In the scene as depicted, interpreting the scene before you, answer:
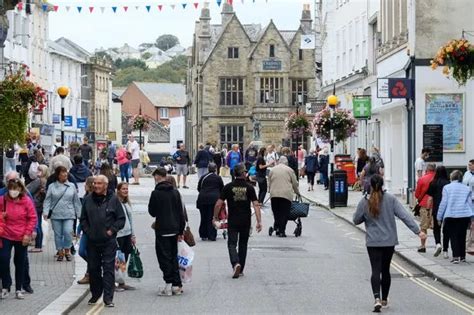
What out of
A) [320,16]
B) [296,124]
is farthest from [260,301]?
[320,16]

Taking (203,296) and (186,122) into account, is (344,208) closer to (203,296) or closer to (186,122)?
(203,296)

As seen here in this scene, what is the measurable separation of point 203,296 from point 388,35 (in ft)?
93.8

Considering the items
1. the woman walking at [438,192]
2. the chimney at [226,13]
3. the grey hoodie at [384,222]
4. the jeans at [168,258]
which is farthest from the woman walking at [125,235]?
the chimney at [226,13]

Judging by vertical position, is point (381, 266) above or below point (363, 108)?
below

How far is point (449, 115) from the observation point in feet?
120

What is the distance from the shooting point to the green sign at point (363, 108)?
47509 mm

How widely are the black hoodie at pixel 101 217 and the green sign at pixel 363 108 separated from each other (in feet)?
104

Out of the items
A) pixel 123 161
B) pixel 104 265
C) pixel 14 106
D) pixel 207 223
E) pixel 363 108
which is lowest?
pixel 207 223

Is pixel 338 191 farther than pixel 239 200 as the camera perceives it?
Yes

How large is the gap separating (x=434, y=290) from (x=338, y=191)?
18745mm

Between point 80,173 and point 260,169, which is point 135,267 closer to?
point 80,173

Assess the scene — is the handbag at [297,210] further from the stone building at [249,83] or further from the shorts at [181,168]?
the stone building at [249,83]

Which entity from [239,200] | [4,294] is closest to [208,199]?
[239,200]

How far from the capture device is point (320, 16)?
77125 mm
